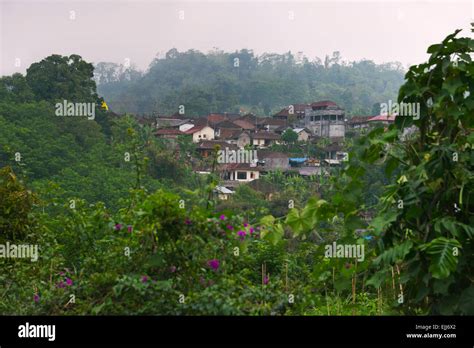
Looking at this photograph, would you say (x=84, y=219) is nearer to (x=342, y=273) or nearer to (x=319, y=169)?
(x=342, y=273)
